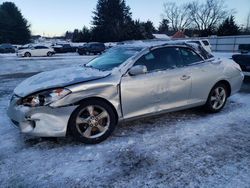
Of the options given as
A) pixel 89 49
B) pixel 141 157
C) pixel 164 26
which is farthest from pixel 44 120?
pixel 164 26

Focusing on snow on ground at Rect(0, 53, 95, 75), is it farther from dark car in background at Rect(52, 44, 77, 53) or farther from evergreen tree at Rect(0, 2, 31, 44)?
evergreen tree at Rect(0, 2, 31, 44)

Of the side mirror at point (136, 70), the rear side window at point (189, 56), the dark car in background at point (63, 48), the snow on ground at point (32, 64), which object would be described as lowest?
the dark car in background at point (63, 48)

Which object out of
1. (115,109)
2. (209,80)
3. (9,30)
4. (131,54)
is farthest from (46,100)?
(9,30)

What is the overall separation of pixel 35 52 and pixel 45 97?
29901 mm

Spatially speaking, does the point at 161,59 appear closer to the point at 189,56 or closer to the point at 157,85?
the point at 157,85

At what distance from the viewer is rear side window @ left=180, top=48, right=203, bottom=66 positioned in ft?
16.7

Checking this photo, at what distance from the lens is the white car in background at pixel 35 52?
30609 millimetres

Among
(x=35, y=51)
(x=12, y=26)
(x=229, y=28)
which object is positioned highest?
(x=12, y=26)

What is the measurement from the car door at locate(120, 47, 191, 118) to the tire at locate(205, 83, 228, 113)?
72 cm

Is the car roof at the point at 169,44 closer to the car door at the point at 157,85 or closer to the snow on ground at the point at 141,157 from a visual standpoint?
the car door at the point at 157,85

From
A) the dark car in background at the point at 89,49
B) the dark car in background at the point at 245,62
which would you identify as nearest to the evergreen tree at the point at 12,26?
the dark car in background at the point at 89,49

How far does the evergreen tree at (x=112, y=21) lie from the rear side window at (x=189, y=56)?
52.9 meters

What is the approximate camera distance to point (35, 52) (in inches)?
1251

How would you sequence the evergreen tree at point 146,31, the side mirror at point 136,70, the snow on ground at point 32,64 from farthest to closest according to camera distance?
the evergreen tree at point 146,31, the snow on ground at point 32,64, the side mirror at point 136,70
